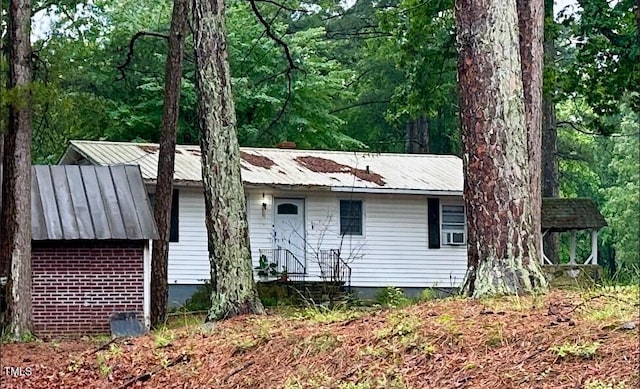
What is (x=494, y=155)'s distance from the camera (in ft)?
27.4

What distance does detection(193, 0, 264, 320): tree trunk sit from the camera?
11273 mm

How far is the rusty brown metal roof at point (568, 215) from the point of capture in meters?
24.2

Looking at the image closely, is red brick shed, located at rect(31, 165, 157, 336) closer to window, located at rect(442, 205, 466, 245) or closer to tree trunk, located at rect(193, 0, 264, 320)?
tree trunk, located at rect(193, 0, 264, 320)

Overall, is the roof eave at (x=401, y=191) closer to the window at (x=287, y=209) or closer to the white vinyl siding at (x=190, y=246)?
the window at (x=287, y=209)

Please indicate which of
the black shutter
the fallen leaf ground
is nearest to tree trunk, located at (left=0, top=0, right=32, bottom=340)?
the fallen leaf ground

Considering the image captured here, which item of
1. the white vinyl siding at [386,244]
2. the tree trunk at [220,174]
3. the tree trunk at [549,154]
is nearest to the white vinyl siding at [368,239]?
the white vinyl siding at [386,244]

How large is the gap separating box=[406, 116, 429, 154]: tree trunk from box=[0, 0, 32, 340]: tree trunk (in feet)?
77.6

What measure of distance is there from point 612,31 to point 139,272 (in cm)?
957

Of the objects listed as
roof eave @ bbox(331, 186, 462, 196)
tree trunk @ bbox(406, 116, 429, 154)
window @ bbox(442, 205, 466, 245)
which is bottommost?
window @ bbox(442, 205, 466, 245)

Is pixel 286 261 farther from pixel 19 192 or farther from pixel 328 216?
pixel 19 192

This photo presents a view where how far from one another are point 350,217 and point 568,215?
5180 millimetres

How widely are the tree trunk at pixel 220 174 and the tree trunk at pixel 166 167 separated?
633 centimetres

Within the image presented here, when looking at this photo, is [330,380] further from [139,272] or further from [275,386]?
[139,272]

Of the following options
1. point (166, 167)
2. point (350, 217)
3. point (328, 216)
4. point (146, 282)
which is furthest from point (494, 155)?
point (350, 217)
